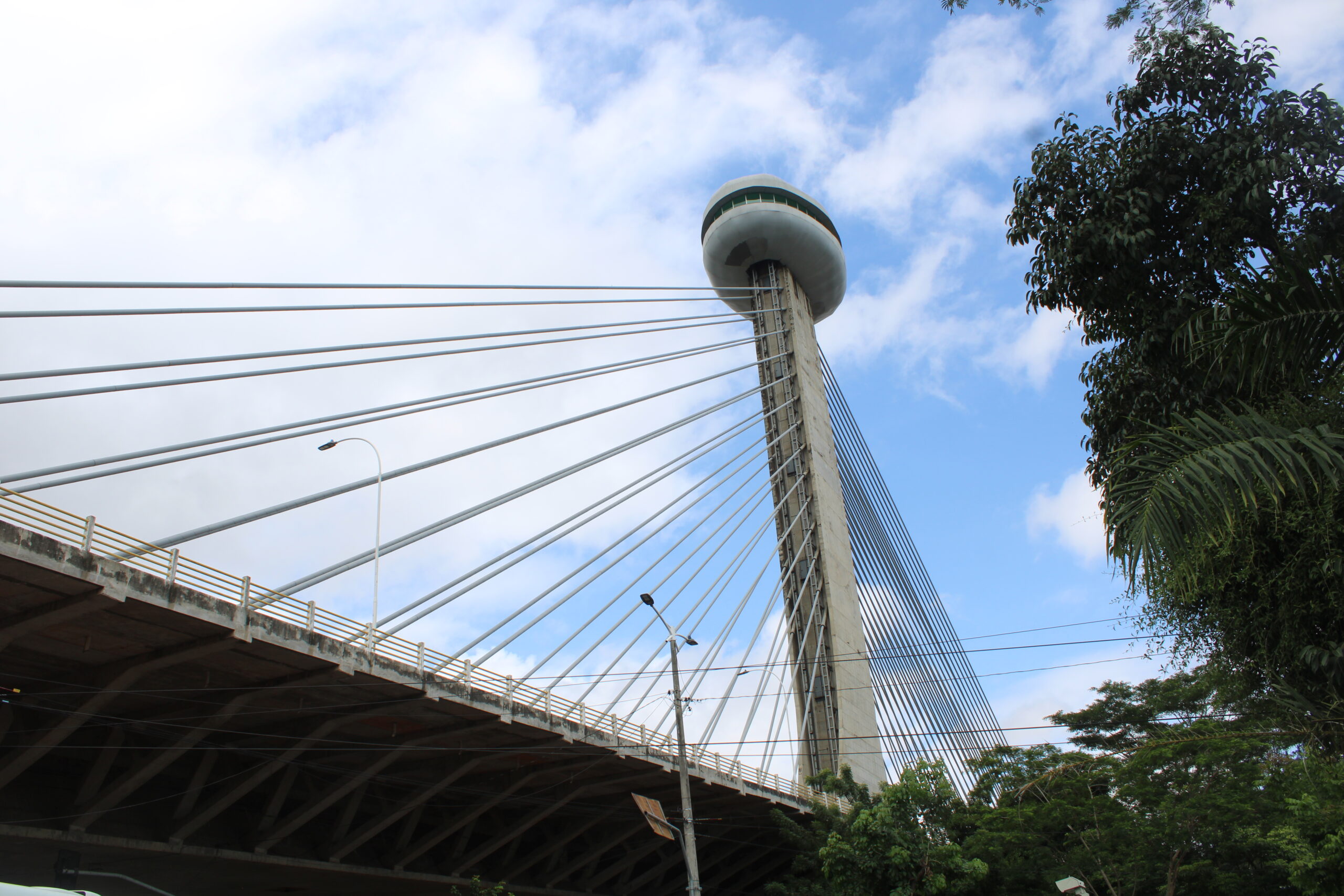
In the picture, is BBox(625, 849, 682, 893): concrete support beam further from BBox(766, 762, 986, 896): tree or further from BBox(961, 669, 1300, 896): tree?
BBox(961, 669, 1300, 896): tree

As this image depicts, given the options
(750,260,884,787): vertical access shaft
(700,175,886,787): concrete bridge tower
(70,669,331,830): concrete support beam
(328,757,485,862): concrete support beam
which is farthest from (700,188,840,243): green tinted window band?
(70,669,331,830): concrete support beam

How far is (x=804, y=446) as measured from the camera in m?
36.8

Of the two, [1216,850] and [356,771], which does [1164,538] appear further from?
[356,771]

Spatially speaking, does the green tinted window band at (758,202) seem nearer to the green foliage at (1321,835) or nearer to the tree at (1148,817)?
the tree at (1148,817)

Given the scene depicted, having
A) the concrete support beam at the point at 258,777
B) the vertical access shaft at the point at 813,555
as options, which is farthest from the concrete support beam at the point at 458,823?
the vertical access shaft at the point at 813,555

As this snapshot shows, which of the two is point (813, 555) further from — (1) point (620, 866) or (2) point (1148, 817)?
(2) point (1148, 817)

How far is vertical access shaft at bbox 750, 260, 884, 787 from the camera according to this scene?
32375 millimetres

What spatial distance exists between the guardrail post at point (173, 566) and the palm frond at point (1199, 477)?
1325 centimetres

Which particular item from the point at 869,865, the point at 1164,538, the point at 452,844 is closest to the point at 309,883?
the point at 452,844

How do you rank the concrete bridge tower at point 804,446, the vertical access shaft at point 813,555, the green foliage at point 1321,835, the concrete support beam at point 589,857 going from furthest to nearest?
1. the concrete bridge tower at point 804,446
2. the vertical access shaft at point 813,555
3. the concrete support beam at point 589,857
4. the green foliage at point 1321,835

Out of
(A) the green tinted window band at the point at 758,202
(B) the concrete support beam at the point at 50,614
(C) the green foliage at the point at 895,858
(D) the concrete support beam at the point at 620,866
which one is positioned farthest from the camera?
(A) the green tinted window band at the point at 758,202

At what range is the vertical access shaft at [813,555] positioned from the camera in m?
32.4

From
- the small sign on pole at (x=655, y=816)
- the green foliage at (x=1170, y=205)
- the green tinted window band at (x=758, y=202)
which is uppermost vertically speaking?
the green tinted window band at (x=758, y=202)

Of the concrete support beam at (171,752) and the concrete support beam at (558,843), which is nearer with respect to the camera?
the concrete support beam at (171,752)
